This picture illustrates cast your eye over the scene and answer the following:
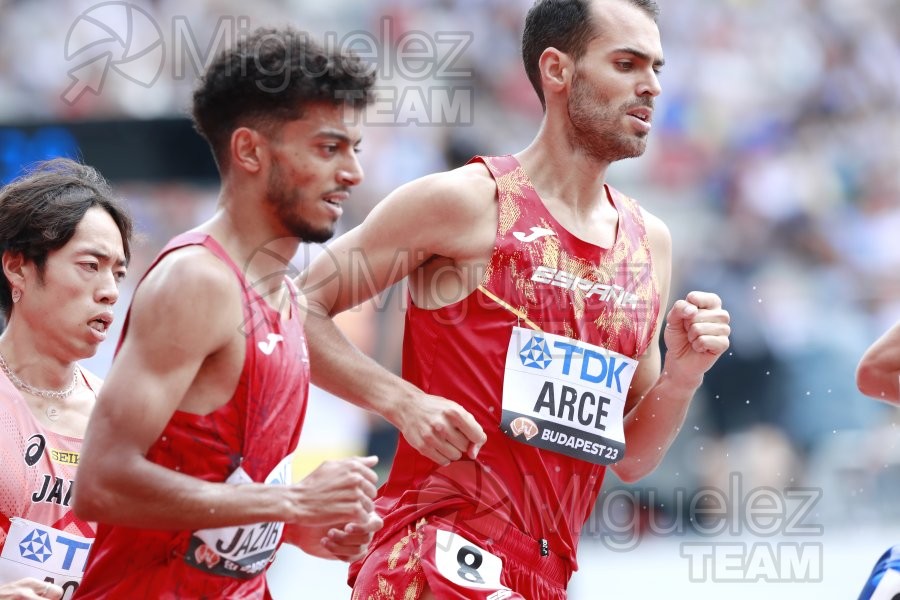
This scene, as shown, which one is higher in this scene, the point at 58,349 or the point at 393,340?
the point at 393,340

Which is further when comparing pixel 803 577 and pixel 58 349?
pixel 803 577

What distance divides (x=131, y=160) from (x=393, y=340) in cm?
211

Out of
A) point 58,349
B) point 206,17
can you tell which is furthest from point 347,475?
point 206,17

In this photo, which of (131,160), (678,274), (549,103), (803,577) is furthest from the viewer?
(678,274)

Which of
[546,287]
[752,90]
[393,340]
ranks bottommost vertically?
[546,287]

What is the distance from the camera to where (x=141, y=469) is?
106 inches

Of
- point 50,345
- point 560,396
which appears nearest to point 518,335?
point 560,396

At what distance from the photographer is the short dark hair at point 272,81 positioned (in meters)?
2.97

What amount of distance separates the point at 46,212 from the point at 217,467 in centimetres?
137

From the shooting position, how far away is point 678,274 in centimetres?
921

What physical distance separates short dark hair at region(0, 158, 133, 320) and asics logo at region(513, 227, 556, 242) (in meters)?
1.25

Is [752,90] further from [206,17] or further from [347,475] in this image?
[347,475]

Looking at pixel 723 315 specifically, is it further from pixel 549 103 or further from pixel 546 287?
pixel 549 103

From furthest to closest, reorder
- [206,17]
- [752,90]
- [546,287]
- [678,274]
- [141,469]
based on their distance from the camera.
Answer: [752,90], [206,17], [678,274], [546,287], [141,469]
